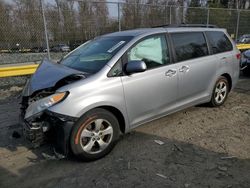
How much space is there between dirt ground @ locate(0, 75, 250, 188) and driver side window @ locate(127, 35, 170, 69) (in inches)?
46.4

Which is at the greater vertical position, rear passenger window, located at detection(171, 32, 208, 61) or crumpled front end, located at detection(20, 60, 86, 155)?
rear passenger window, located at detection(171, 32, 208, 61)

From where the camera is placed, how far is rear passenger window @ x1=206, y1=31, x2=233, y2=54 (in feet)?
16.4

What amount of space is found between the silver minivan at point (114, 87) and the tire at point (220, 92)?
10.2 inches

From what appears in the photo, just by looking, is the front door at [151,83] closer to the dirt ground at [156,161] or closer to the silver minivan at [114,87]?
the silver minivan at [114,87]

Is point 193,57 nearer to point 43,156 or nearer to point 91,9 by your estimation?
point 43,156

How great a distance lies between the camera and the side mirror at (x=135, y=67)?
3514 millimetres

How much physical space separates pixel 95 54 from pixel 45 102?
123 cm

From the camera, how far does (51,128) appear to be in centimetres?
319

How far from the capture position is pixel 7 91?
23.0 ft

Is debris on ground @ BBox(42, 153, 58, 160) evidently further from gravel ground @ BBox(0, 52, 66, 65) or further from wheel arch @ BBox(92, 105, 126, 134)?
gravel ground @ BBox(0, 52, 66, 65)

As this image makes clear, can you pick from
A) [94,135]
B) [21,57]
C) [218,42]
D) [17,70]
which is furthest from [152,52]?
[21,57]

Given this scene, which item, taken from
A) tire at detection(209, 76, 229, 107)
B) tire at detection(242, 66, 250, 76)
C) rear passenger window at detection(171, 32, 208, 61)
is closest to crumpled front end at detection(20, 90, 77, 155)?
rear passenger window at detection(171, 32, 208, 61)

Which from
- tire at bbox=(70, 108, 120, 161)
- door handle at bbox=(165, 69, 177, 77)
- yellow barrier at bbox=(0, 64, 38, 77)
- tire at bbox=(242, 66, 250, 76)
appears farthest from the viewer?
tire at bbox=(242, 66, 250, 76)

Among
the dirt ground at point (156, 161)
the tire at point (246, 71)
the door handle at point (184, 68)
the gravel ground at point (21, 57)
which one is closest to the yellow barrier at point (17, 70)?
the gravel ground at point (21, 57)
